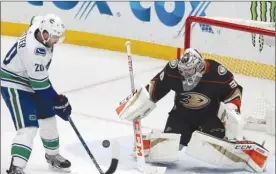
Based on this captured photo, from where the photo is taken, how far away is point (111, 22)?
698 cm

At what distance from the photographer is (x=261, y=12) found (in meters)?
5.85

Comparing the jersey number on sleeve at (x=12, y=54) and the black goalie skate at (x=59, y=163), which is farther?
the black goalie skate at (x=59, y=163)

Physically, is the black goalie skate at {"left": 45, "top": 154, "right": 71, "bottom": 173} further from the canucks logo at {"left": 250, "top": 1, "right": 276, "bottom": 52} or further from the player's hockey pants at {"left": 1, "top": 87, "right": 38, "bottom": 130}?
the canucks logo at {"left": 250, "top": 1, "right": 276, "bottom": 52}

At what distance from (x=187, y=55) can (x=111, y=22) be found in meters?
2.83

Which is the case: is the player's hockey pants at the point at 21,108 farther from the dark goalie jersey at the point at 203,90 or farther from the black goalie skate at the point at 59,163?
the dark goalie jersey at the point at 203,90

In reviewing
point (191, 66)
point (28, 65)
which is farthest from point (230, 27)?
point (28, 65)

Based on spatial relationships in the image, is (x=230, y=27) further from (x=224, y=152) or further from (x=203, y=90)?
(x=224, y=152)

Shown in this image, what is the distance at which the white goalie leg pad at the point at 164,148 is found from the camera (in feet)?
14.3

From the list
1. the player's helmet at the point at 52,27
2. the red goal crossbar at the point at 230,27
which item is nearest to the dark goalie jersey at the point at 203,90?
the red goal crossbar at the point at 230,27

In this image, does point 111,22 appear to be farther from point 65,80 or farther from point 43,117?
point 43,117

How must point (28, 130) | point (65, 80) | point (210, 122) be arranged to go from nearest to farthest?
point (28, 130) → point (210, 122) → point (65, 80)

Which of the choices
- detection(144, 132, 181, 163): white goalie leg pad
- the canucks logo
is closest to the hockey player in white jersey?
detection(144, 132, 181, 163): white goalie leg pad

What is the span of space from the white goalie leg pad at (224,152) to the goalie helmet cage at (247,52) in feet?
2.38

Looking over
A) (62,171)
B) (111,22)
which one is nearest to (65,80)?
(111,22)
